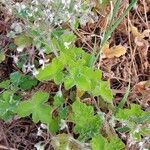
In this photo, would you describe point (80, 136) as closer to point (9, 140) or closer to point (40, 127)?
point (40, 127)

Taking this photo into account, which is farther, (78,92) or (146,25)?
(146,25)

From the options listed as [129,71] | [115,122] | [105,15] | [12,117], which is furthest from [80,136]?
[105,15]

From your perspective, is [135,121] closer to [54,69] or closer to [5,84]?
[54,69]

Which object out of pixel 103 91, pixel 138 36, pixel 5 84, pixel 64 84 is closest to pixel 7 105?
pixel 5 84

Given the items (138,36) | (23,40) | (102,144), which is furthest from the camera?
(138,36)

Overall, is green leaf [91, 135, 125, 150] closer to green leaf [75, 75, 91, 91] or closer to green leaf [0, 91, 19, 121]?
green leaf [75, 75, 91, 91]

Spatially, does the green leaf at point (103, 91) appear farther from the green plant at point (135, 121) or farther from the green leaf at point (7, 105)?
the green leaf at point (7, 105)

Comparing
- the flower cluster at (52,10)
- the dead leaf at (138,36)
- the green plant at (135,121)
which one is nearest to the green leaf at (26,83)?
the flower cluster at (52,10)
